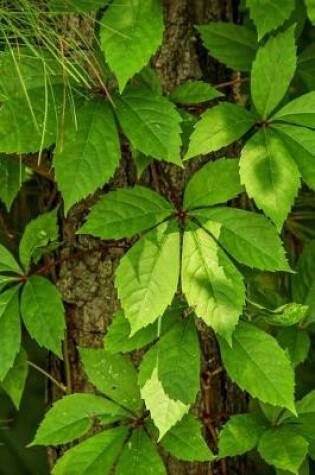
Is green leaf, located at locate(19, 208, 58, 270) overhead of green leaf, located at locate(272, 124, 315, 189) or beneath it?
beneath

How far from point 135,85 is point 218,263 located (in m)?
0.32

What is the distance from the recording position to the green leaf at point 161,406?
1194mm

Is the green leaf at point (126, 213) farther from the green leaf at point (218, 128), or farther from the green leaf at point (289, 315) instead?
the green leaf at point (289, 315)

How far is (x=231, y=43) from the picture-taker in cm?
138

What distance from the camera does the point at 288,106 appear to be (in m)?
1.21

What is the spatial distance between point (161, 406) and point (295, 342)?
321 mm

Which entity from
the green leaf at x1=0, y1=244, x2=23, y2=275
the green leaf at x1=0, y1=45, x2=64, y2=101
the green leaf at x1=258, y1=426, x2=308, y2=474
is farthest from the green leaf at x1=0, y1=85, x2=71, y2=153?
the green leaf at x1=258, y1=426, x2=308, y2=474

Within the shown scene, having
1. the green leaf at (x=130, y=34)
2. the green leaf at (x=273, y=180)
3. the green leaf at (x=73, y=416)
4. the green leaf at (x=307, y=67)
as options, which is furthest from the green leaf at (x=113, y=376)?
the green leaf at (x=307, y=67)

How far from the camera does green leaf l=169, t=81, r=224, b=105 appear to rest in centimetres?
127

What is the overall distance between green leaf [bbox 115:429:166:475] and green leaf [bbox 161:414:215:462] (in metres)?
0.03

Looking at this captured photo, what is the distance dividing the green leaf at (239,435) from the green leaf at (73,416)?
158mm

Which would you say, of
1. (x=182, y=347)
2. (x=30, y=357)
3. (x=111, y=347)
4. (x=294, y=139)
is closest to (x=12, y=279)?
(x=111, y=347)

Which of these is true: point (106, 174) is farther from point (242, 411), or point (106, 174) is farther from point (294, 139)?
point (242, 411)

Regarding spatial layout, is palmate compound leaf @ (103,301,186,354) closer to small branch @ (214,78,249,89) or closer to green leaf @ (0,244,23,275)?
green leaf @ (0,244,23,275)
